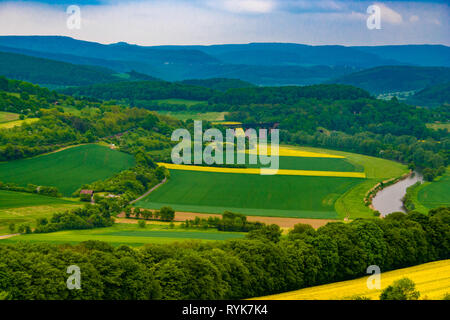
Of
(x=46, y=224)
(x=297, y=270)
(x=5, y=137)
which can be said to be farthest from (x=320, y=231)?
(x=5, y=137)

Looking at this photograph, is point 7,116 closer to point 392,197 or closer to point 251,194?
point 251,194

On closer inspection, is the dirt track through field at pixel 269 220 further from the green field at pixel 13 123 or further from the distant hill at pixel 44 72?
the distant hill at pixel 44 72

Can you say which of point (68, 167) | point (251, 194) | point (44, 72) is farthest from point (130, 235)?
point (44, 72)

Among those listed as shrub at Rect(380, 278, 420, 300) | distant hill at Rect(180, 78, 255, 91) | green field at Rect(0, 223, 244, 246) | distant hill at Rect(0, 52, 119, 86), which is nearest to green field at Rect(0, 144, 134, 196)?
green field at Rect(0, 223, 244, 246)

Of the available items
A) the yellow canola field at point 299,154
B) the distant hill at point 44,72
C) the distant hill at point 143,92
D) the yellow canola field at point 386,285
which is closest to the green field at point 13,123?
the yellow canola field at point 299,154
